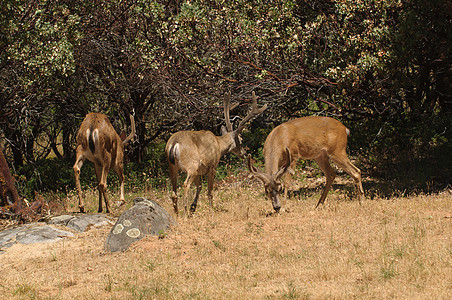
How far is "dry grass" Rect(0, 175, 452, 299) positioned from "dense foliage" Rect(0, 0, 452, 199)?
11.1 feet

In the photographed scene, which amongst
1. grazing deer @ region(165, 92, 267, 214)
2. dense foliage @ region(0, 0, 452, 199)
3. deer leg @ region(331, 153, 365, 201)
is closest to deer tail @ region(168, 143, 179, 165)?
grazing deer @ region(165, 92, 267, 214)

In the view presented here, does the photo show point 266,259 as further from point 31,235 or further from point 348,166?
point 31,235

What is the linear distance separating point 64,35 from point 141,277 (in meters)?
7.92

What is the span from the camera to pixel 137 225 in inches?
361

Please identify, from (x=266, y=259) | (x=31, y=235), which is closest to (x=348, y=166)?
(x=266, y=259)

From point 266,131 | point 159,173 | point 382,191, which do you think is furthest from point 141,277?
point 266,131

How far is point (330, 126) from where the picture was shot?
11.4m

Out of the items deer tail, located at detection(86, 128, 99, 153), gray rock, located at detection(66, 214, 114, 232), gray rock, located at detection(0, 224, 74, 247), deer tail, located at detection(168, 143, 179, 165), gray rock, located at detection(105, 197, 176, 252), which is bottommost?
gray rock, located at detection(66, 214, 114, 232)

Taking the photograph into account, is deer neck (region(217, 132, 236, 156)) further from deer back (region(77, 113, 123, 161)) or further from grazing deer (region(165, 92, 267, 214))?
deer back (region(77, 113, 123, 161))

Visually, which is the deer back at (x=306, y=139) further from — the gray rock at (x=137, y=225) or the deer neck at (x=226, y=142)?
the gray rock at (x=137, y=225)

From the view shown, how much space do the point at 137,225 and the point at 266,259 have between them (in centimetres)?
260

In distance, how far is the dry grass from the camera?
6336 mm

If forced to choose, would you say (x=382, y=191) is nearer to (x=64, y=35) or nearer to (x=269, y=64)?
(x=269, y=64)

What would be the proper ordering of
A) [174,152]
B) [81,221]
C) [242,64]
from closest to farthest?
[174,152], [81,221], [242,64]
